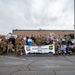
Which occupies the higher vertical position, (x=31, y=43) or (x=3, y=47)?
(x=31, y=43)

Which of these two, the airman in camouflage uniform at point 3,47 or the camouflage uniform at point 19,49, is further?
the airman in camouflage uniform at point 3,47

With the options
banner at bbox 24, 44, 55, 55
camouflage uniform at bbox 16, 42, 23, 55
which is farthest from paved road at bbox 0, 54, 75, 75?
banner at bbox 24, 44, 55, 55

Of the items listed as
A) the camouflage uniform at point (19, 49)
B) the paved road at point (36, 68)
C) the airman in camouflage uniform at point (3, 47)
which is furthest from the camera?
the airman in camouflage uniform at point (3, 47)

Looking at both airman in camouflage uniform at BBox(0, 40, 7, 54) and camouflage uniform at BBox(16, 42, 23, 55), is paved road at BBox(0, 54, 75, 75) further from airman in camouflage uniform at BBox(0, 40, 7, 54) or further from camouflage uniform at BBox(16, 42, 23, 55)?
airman in camouflage uniform at BBox(0, 40, 7, 54)

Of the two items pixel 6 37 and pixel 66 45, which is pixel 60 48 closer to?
pixel 66 45

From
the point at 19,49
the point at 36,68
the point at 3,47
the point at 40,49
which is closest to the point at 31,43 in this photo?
the point at 40,49

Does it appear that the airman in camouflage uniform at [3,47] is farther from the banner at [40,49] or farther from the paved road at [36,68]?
the paved road at [36,68]

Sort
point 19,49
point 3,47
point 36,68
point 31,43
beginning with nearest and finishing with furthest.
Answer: point 36,68
point 19,49
point 3,47
point 31,43

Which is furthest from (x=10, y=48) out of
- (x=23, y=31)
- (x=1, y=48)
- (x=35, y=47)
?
(x=23, y=31)

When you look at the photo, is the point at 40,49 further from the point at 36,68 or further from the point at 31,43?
the point at 36,68

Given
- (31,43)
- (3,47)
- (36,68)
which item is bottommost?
(36,68)

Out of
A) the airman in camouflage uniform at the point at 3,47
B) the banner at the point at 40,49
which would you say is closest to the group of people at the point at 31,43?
the airman in camouflage uniform at the point at 3,47

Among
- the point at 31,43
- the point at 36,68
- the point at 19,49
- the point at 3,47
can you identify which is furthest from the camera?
the point at 31,43

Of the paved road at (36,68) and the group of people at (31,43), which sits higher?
the group of people at (31,43)
